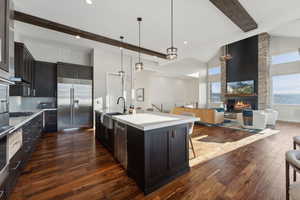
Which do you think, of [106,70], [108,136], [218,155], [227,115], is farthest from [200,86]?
[108,136]

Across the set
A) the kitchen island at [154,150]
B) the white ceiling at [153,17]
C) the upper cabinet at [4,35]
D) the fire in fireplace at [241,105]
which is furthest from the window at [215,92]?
the upper cabinet at [4,35]

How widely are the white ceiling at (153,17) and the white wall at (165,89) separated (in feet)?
16.6

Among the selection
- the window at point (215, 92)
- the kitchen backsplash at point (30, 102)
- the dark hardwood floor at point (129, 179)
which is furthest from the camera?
the window at point (215, 92)

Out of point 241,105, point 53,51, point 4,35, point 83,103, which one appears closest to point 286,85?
point 241,105

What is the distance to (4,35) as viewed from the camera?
145 centimetres

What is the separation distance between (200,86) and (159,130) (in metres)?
11.0

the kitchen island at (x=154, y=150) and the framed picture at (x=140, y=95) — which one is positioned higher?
the framed picture at (x=140, y=95)

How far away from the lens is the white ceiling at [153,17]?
2861mm

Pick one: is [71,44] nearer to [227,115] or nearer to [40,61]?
[40,61]

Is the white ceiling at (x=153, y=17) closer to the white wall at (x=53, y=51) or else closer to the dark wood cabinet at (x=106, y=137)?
the white wall at (x=53, y=51)

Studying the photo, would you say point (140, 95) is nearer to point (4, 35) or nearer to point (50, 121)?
point (50, 121)

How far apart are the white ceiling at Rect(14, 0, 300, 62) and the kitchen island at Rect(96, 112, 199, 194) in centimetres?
266

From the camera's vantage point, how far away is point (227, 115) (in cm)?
673

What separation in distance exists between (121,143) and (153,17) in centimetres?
313
